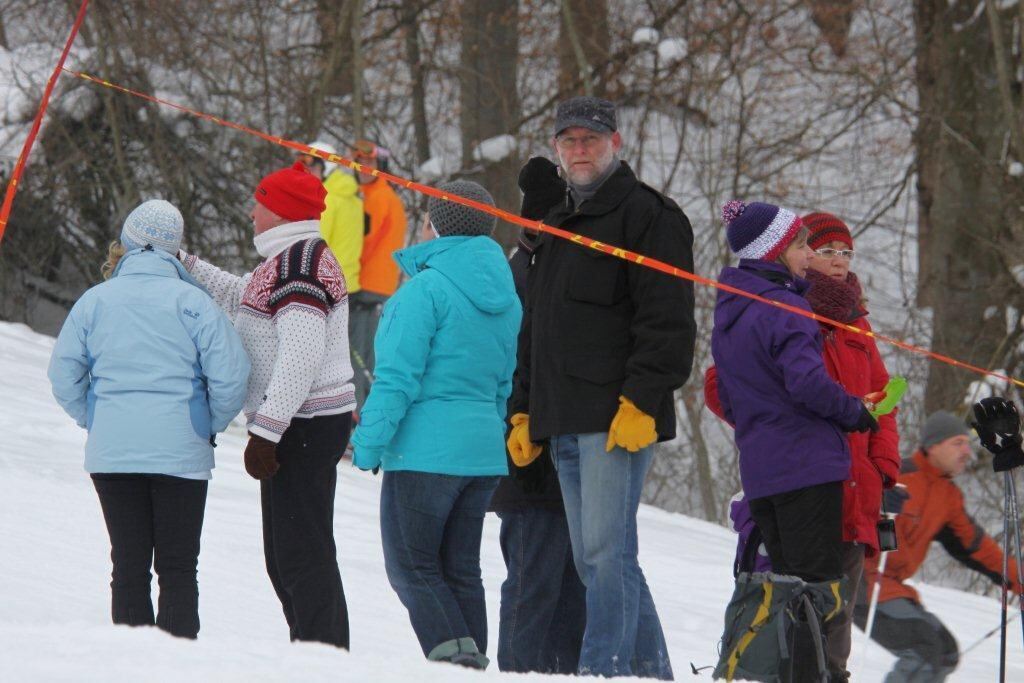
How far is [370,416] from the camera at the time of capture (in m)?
4.34

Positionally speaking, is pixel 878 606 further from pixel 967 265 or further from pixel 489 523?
pixel 967 265

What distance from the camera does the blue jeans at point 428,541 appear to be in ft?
14.3

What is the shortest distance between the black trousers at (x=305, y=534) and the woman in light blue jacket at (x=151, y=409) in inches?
7.7

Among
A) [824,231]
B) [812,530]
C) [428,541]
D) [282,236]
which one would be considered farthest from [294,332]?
[824,231]

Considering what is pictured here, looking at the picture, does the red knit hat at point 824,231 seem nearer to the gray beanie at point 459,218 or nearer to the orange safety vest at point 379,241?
the gray beanie at point 459,218

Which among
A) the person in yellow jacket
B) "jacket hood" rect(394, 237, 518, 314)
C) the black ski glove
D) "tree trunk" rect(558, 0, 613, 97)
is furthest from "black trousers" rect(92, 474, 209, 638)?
"tree trunk" rect(558, 0, 613, 97)

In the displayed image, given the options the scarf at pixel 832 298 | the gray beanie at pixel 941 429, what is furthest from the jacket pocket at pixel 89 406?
the gray beanie at pixel 941 429

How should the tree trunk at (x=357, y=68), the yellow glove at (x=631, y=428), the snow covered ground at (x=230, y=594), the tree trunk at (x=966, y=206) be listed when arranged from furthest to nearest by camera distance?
the tree trunk at (x=357, y=68), the tree trunk at (x=966, y=206), the yellow glove at (x=631, y=428), the snow covered ground at (x=230, y=594)

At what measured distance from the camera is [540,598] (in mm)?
4691

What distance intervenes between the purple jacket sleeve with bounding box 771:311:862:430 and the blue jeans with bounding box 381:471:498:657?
90 centimetres

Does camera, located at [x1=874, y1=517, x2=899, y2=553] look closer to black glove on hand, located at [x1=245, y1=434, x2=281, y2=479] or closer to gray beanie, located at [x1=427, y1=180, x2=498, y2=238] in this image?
gray beanie, located at [x1=427, y1=180, x2=498, y2=238]

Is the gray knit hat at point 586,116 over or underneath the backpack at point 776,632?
over

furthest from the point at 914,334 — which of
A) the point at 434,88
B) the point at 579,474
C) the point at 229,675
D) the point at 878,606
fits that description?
the point at 229,675

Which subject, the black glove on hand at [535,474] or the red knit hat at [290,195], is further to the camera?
the black glove on hand at [535,474]
